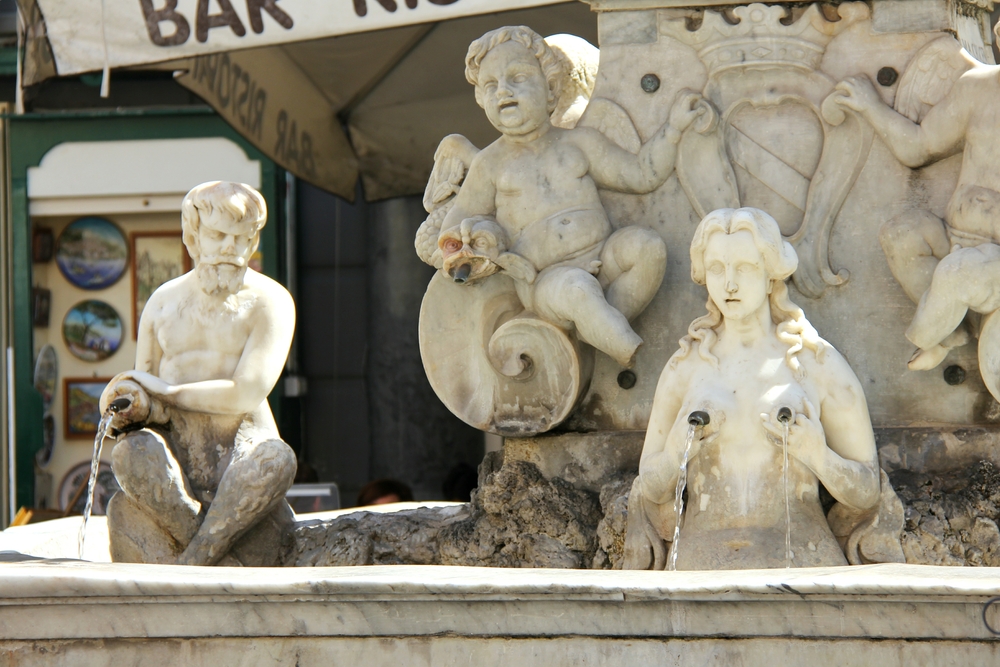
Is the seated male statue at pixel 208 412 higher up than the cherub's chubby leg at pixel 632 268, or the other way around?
the cherub's chubby leg at pixel 632 268

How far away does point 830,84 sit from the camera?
5273 mm

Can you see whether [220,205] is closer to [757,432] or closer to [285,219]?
[757,432]

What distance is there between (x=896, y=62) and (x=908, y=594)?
2457mm

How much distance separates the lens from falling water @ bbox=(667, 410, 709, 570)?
441 cm

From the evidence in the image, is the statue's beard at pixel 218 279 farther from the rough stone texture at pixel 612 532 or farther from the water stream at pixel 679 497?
the water stream at pixel 679 497

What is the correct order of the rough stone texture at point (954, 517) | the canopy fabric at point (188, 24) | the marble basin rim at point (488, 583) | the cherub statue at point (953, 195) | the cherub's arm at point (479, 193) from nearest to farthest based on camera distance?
the marble basin rim at point (488, 583), the rough stone texture at point (954, 517), the cherub statue at point (953, 195), the cherub's arm at point (479, 193), the canopy fabric at point (188, 24)

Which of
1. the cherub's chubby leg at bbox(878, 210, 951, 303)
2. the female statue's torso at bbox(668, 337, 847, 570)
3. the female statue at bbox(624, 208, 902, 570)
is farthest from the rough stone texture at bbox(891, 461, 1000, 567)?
Answer: the cherub's chubby leg at bbox(878, 210, 951, 303)

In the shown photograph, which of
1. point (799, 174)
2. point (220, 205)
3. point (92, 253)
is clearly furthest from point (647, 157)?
point (92, 253)

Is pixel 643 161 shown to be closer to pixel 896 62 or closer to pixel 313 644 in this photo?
pixel 896 62

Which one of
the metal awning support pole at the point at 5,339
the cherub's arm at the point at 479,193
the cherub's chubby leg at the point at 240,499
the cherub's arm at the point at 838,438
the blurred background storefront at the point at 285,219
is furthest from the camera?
the metal awning support pole at the point at 5,339

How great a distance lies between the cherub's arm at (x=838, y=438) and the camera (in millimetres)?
4359

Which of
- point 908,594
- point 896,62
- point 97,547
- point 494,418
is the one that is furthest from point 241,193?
point 908,594

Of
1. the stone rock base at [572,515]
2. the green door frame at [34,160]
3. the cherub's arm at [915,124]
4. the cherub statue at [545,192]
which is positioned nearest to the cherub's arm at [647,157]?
the cherub statue at [545,192]

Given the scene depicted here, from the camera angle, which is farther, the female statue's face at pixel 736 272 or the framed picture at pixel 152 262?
the framed picture at pixel 152 262
